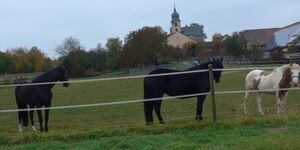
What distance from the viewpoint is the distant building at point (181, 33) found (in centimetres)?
12025

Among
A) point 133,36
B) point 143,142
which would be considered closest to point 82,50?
point 133,36

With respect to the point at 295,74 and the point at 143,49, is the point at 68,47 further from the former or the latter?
the point at 295,74

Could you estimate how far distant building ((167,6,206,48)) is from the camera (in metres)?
120

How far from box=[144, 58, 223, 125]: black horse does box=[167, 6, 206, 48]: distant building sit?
95.0 m

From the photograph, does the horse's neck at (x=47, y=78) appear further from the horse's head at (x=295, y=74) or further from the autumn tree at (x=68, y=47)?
the autumn tree at (x=68, y=47)

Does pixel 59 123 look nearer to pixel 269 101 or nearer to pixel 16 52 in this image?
pixel 269 101

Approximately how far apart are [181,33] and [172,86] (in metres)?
116

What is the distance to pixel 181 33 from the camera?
126 metres

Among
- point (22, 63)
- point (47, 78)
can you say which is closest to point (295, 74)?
point (47, 78)

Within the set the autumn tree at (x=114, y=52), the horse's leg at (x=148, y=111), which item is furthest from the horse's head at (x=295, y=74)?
the autumn tree at (x=114, y=52)

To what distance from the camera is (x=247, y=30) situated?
11388cm

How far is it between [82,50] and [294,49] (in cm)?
4583

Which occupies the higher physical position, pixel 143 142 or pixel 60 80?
pixel 60 80

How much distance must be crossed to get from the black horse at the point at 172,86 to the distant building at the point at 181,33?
9495 centimetres
